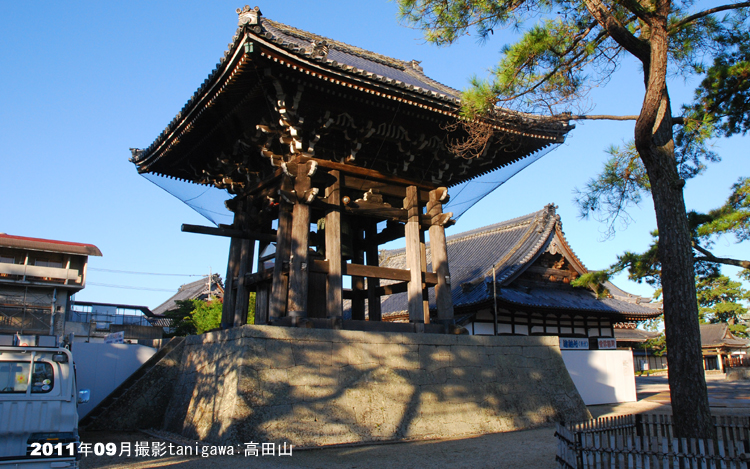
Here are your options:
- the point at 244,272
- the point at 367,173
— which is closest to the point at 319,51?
the point at 367,173

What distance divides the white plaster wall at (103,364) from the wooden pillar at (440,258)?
7706 mm

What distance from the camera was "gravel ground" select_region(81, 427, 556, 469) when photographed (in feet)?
22.7

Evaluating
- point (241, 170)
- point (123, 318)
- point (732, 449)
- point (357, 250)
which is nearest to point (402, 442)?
point (732, 449)

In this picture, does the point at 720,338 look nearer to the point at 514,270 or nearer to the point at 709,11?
the point at 514,270

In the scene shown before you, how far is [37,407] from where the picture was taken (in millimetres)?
5598

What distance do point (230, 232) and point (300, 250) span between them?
2.14 meters

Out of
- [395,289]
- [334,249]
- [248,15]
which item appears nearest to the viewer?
[248,15]

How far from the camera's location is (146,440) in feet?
29.6

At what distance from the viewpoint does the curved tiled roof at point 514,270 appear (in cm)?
1767

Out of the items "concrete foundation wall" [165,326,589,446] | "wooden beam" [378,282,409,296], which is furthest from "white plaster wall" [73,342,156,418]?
"wooden beam" [378,282,409,296]

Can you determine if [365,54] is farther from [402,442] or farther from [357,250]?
[402,442]

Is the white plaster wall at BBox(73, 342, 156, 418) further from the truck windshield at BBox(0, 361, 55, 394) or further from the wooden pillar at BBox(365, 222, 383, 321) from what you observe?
the truck windshield at BBox(0, 361, 55, 394)

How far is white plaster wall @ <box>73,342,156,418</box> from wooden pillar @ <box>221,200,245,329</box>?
2.69m

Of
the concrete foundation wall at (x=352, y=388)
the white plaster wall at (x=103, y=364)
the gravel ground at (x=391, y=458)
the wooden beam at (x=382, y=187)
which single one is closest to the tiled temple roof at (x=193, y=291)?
the white plaster wall at (x=103, y=364)
